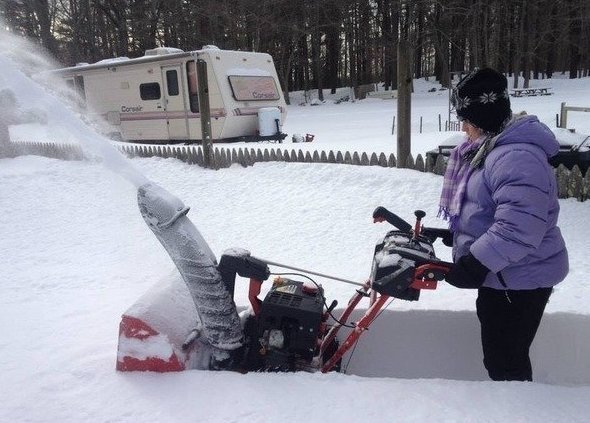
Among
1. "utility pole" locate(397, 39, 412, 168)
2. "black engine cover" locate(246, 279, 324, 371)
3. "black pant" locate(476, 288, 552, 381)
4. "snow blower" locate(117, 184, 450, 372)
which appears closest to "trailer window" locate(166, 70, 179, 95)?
"utility pole" locate(397, 39, 412, 168)

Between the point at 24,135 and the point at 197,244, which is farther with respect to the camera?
the point at 24,135

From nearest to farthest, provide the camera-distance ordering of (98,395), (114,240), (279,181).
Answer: (98,395) → (114,240) → (279,181)

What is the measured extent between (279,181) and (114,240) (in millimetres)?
2732

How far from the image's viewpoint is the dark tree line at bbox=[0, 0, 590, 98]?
30156 mm

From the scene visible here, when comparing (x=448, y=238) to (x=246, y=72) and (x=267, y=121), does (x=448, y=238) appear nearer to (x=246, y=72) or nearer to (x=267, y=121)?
(x=267, y=121)

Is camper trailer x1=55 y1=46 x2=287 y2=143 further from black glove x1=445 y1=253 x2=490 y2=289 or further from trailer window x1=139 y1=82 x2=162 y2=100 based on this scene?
black glove x1=445 y1=253 x2=490 y2=289

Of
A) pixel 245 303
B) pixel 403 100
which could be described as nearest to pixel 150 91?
pixel 403 100

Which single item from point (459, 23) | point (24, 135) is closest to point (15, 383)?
point (24, 135)

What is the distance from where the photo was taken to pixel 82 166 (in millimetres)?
9961

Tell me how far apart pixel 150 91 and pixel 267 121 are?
396cm

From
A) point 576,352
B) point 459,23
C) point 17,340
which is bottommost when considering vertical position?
point 576,352

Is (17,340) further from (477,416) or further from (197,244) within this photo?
(477,416)

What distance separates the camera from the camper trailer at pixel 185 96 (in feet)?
45.6

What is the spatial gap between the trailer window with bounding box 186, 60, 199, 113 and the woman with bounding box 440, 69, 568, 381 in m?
12.5
